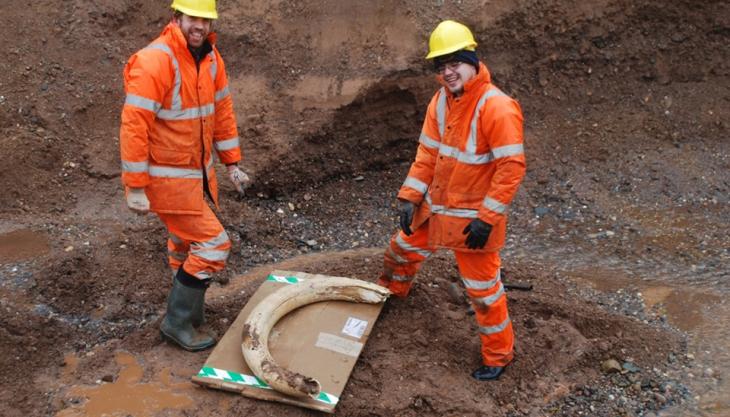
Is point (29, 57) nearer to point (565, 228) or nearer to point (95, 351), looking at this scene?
point (95, 351)

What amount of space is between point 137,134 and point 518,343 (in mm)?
3041

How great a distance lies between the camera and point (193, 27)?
4551mm

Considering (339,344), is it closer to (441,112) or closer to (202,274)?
(202,274)

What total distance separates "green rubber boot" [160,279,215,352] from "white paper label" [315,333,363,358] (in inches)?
31.6

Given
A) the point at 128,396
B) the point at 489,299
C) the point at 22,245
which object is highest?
the point at 489,299

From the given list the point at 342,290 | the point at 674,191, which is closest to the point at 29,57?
the point at 342,290

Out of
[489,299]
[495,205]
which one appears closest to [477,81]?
[495,205]

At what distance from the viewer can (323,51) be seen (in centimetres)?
813

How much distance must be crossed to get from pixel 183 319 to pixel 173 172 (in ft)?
3.62

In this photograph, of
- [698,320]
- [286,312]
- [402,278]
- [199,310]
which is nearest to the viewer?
[199,310]

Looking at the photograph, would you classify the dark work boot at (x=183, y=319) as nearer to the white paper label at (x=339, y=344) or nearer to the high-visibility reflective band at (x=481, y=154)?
the white paper label at (x=339, y=344)

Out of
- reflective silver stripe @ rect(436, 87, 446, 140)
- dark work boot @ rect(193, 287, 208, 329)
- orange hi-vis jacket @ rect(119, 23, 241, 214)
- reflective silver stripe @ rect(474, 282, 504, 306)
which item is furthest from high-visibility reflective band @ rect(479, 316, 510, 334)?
orange hi-vis jacket @ rect(119, 23, 241, 214)

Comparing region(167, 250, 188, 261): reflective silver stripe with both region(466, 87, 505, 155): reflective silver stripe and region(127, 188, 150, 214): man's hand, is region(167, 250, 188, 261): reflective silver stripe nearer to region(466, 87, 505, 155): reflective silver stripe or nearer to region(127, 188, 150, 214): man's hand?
region(127, 188, 150, 214): man's hand

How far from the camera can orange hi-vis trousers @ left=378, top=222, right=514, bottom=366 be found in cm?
483
